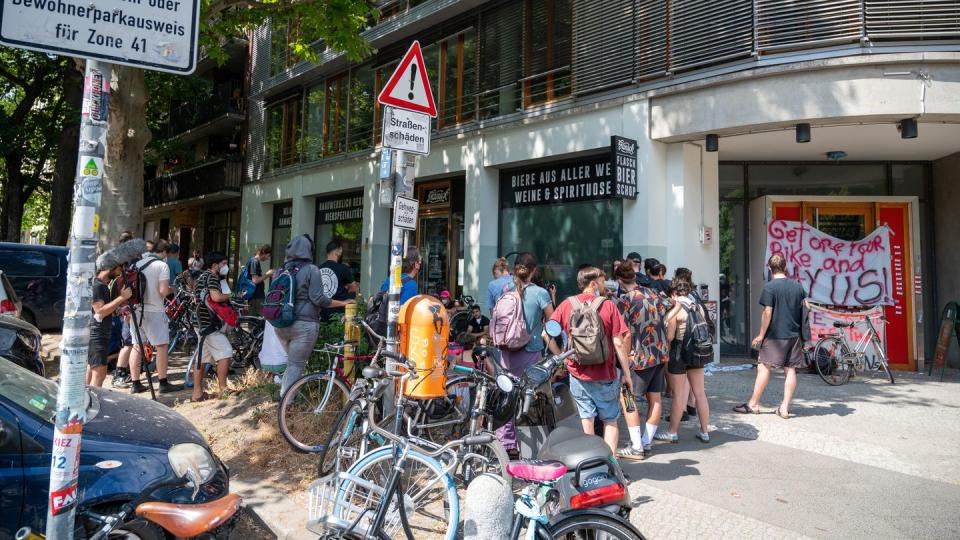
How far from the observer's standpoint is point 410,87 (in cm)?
482

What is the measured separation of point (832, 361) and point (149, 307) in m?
9.91

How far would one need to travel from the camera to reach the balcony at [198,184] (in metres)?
21.5

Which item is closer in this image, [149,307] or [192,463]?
[192,463]

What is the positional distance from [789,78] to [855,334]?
4781 mm

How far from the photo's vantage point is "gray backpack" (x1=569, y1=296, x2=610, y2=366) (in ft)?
15.4

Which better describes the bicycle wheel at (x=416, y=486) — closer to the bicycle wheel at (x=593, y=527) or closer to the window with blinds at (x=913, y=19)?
the bicycle wheel at (x=593, y=527)

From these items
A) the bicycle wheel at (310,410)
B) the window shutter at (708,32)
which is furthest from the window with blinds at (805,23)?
the bicycle wheel at (310,410)

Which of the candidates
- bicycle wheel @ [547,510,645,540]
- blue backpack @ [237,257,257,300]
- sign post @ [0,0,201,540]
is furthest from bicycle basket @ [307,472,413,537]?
blue backpack @ [237,257,257,300]

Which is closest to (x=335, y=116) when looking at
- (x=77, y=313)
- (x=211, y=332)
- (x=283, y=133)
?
(x=283, y=133)

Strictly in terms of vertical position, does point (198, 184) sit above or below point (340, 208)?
above

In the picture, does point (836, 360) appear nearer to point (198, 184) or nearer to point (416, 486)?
point (416, 486)

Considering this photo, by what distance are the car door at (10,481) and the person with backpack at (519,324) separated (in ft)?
11.4

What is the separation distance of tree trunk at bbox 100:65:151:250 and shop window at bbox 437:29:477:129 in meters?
6.74

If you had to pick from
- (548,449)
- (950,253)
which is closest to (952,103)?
A: (950,253)
